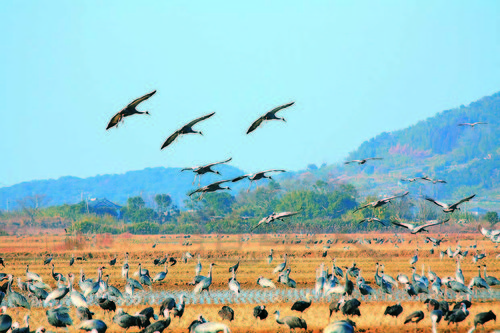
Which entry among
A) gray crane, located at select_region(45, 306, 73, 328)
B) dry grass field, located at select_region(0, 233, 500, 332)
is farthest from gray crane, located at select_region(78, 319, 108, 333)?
dry grass field, located at select_region(0, 233, 500, 332)

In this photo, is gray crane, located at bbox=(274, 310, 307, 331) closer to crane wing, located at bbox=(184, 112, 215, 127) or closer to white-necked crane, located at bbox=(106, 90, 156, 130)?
crane wing, located at bbox=(184, 112, 215, 127)

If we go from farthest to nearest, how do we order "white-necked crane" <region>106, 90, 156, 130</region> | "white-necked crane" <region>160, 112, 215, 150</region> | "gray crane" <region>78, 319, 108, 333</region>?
"gray crane" <region>78, 319, 108, 333</region>, "white-necked crane" <region>160, 112, 215, 150</region>, "white-necked crane" <region>106, 90, 156, 130</region>

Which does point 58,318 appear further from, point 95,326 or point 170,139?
point 170,139

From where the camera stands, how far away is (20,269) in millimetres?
35031

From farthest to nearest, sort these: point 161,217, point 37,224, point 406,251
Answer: point 161,217 < point 37,224 < point 406,251

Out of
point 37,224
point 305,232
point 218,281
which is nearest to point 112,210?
point 37,224

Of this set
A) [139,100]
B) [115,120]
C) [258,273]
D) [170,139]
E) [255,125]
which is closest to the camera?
[139,100]

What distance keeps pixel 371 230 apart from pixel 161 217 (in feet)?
157

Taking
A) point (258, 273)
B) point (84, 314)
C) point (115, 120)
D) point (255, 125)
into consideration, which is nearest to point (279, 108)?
point (255, 125)

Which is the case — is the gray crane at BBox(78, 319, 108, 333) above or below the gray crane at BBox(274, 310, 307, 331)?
above

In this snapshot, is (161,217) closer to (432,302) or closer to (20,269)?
(20,269)

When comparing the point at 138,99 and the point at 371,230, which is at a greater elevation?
the point at 138,99

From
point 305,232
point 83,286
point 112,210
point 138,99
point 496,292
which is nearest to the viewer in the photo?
point 138,99

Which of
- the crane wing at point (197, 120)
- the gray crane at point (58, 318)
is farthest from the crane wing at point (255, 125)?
the gray crane at point (58, 318)
